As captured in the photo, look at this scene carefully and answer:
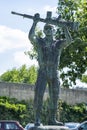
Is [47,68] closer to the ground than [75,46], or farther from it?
closer to the ground

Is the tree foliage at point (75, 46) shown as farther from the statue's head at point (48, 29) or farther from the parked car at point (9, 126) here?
the statue's head at point (48, 29)

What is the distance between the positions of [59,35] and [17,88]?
8000 mm

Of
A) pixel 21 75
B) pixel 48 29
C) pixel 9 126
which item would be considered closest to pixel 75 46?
pixel 9 126

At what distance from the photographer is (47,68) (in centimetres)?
1338

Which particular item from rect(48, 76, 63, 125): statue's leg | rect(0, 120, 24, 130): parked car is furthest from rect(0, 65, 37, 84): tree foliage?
rect(48, 76, 63, 125): statue's leg

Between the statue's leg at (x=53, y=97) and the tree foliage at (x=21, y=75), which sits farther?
the tree foliage at (x=21, y=75)

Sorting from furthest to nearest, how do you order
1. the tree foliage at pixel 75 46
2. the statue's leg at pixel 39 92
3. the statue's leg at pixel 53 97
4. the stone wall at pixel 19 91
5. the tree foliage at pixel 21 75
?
1. the tree foliage at pixel 21 75
2. the stone wall at pixel 19 91
3. the tree foliage at pixel 75 46
4. the statue's leg at pixel 53 97
5. the statue's leg at pixel 39 92

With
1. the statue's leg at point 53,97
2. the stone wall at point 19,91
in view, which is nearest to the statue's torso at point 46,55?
the statue's leg at point 53,97

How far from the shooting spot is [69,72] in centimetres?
4022

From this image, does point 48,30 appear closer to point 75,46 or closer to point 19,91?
point 75,46

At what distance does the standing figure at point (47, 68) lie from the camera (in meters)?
13.4

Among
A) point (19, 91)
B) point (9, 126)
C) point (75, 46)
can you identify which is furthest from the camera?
point (19, 91)

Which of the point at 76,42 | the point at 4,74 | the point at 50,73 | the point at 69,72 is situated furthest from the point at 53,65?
the point at 4,74

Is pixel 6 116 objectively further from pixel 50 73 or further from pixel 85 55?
pixel 50 73
